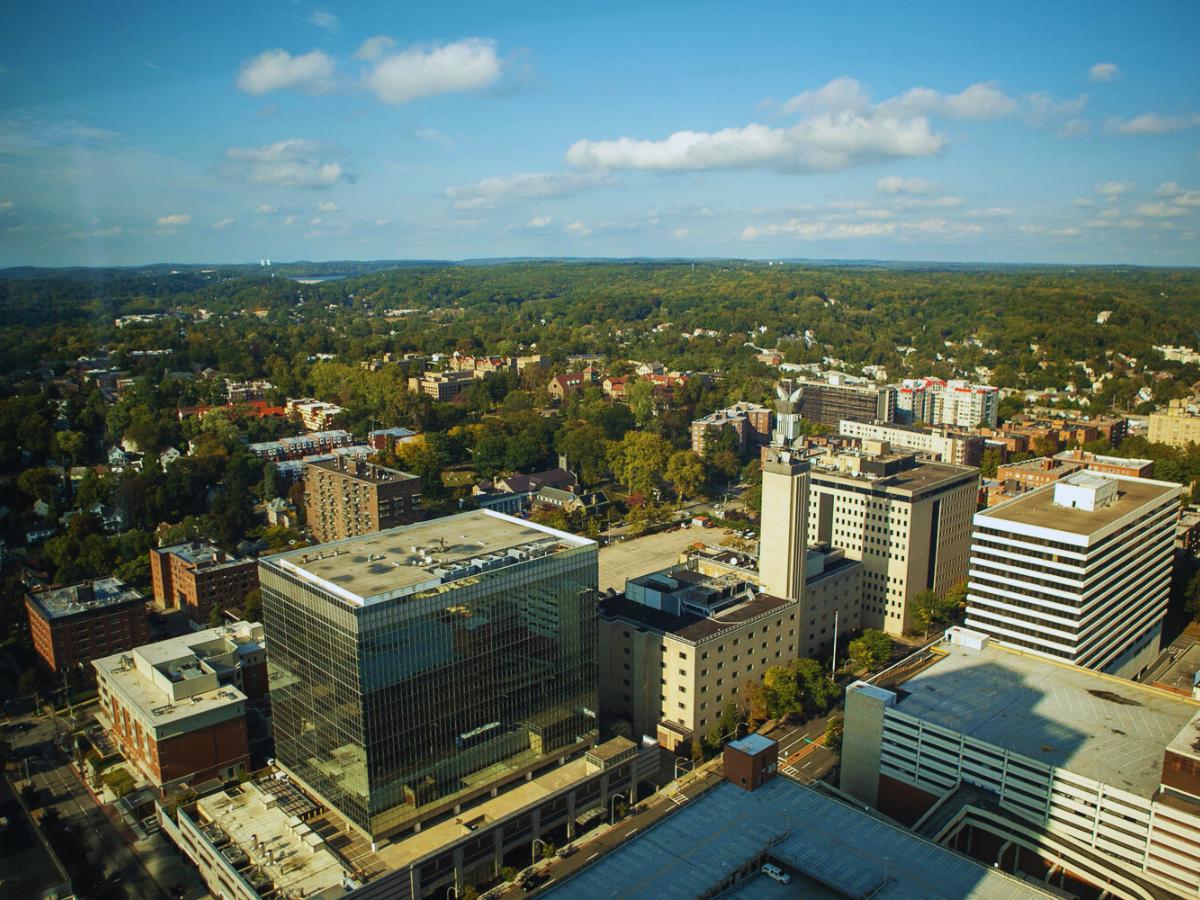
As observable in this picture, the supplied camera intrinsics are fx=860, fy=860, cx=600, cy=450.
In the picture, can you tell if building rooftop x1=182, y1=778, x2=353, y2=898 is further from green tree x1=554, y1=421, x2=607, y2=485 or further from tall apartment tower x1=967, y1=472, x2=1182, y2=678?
green tree x1=554, y1=421, x2=607, y2=485

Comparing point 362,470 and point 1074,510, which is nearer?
point 1074,510

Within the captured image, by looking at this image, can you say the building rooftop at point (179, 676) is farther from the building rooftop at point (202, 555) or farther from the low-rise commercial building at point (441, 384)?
the low-rise commercial building at point (441, 384)

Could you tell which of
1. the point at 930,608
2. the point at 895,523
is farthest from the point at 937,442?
the point at 930,608

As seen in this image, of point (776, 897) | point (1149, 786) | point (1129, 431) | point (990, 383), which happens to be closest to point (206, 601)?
point (776, 897)

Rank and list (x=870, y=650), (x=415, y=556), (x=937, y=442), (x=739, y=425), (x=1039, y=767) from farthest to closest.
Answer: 1. (x=739, y=425)
2. (x=937, y=442)
3. (x=870, y=650)
4. (x=415, y=556)
5. (x=1039, y=767)

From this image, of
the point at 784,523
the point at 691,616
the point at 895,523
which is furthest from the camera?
the point at 895,523

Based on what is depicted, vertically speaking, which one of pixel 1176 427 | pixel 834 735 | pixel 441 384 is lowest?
pixel 834 735

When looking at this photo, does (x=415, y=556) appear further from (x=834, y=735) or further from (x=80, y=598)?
(x=80, y=598)
